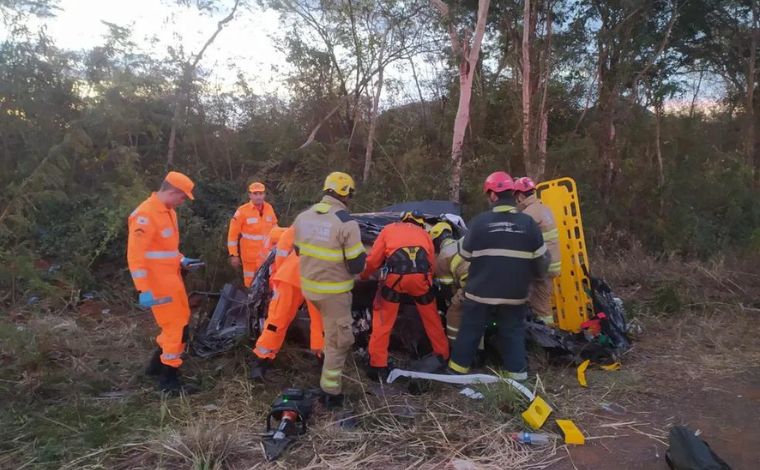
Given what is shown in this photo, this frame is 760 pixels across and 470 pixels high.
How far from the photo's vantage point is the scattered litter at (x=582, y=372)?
4.48 m

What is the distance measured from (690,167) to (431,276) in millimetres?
11225

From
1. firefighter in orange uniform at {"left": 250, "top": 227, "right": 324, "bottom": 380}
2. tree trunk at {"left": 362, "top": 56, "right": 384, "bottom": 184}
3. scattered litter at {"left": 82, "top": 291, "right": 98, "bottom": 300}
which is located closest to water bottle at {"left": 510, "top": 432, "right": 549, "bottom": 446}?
firefighter in orange uniform at {"left": 250, "top": 227, "right": 324, "bottom": 380}

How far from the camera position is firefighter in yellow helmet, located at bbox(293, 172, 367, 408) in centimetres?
403

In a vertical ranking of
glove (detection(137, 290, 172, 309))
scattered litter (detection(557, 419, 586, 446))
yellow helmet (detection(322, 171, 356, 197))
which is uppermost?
yellow helmet (detection(322, 171, 356, 197))

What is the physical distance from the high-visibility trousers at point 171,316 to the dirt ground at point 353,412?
34 centimetres

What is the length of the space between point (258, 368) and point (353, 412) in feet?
3.22

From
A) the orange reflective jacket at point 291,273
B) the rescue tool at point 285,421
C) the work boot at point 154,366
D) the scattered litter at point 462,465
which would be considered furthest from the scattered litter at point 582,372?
the work boot at point 154,366

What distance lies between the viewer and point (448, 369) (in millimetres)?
4652

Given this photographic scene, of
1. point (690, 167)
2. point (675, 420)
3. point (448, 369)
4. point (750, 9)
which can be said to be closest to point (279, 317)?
point (448, 369)

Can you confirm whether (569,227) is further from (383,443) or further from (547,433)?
(383,443)

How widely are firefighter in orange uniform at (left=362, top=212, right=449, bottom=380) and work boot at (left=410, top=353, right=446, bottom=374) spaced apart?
2 cm

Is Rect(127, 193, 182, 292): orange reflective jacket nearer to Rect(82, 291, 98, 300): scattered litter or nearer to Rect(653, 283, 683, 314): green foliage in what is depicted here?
Rect(82, 291, 98, 300): scattered litter

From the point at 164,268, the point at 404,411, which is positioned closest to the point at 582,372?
the point at 404,411

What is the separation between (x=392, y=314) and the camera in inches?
179
